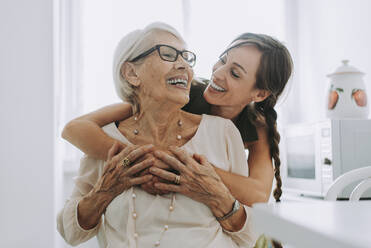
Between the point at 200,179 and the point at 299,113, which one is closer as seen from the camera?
the point at 200,179

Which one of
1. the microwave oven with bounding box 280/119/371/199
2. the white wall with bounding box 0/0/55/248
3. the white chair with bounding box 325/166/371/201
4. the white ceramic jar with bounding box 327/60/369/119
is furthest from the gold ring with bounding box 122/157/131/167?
the white ceramic jar with bounding box 327/60/369/119

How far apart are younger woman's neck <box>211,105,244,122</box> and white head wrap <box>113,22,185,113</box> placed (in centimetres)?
24

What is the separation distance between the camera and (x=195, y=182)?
0.92 m

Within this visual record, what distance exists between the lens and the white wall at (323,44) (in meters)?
2.29

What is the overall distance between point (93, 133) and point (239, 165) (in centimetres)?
41

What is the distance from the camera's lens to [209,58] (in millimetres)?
2488

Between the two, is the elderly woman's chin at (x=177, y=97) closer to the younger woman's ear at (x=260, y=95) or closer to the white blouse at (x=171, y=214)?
the white blouse at (x=171, y=214)

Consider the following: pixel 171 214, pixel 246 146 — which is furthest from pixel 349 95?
pixel 171 214

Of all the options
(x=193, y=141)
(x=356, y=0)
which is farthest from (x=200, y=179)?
(x=356, y=0)

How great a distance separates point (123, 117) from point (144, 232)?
1.14 feet

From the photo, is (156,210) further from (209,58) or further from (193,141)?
(209,58)

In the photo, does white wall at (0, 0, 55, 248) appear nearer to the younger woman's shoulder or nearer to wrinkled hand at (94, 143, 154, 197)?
wrinkled hand at (94, 143, 154, 197)

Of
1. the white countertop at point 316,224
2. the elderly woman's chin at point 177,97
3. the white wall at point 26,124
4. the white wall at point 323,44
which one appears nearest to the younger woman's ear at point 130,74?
the elderly woman's chin at point 177,97

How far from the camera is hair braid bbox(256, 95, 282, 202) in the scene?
1.09 meters
